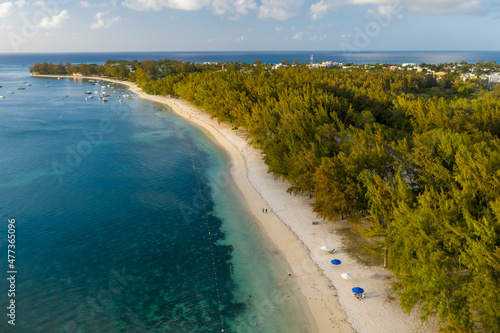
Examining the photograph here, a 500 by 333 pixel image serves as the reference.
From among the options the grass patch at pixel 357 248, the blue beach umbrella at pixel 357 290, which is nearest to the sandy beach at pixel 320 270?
the grass patch at pixel 357 248

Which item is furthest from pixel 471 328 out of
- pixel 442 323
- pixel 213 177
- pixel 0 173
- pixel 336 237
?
pixel 0 173

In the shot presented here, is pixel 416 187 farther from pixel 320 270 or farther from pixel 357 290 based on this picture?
pixel 357 290

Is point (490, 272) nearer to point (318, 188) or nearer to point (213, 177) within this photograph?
point (318, 188)

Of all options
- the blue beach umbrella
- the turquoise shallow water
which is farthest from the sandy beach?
the turquoise shallow water

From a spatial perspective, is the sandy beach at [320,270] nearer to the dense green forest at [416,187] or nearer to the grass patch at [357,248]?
the grass patch at [357,248]

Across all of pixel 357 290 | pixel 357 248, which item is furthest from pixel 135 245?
pixel 357 248

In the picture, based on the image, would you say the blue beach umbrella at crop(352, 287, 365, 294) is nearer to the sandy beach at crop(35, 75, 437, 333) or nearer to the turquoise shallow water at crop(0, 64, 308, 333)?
the sandy beach at crop(35, 75, 437, 333)
